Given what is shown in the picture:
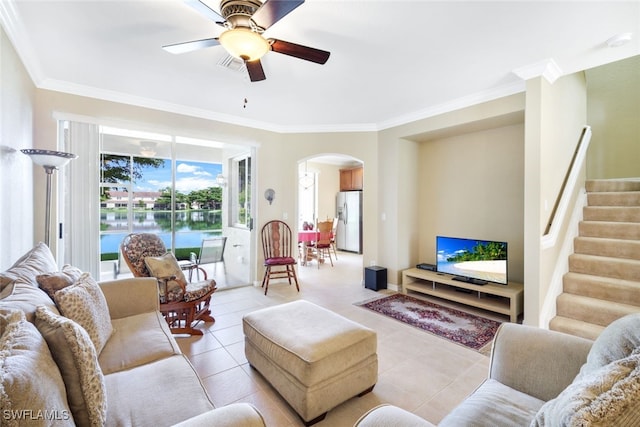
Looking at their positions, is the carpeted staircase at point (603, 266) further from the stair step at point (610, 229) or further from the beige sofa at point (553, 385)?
the beige sofa at point (553, 385)

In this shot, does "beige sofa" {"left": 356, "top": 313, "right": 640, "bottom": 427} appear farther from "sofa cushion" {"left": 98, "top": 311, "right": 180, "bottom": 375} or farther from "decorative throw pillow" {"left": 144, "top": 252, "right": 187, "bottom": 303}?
"decorative throw pillow" {"left": 144, "top": 252, "right": 187, "bottom": 303}

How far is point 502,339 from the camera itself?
5.16 ft

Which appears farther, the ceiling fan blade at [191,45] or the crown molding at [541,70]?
the crown molding at [541,70]

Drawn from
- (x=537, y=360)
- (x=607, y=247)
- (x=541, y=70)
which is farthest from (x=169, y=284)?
(x=607, y=247)

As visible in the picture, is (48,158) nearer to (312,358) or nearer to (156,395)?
(156,395)

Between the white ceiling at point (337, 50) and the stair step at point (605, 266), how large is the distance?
2.04 metres

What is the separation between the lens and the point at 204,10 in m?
1.69

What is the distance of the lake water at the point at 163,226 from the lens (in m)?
3.77

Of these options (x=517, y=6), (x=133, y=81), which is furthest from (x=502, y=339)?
(x=133, y=81)

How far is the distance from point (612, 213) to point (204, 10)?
4890mm

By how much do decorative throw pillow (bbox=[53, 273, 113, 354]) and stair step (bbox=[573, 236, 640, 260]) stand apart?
4753mm

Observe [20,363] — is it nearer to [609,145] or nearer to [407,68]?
[407,68]

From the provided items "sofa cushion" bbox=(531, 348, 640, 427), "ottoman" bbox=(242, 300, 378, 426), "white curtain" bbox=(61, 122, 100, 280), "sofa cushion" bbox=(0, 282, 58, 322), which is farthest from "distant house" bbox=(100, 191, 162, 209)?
"sofa cushion" bbox=(531, 348, 640, 427)

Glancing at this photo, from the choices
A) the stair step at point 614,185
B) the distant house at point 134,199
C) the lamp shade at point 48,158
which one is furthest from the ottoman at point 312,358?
the stair step at point 614,185
